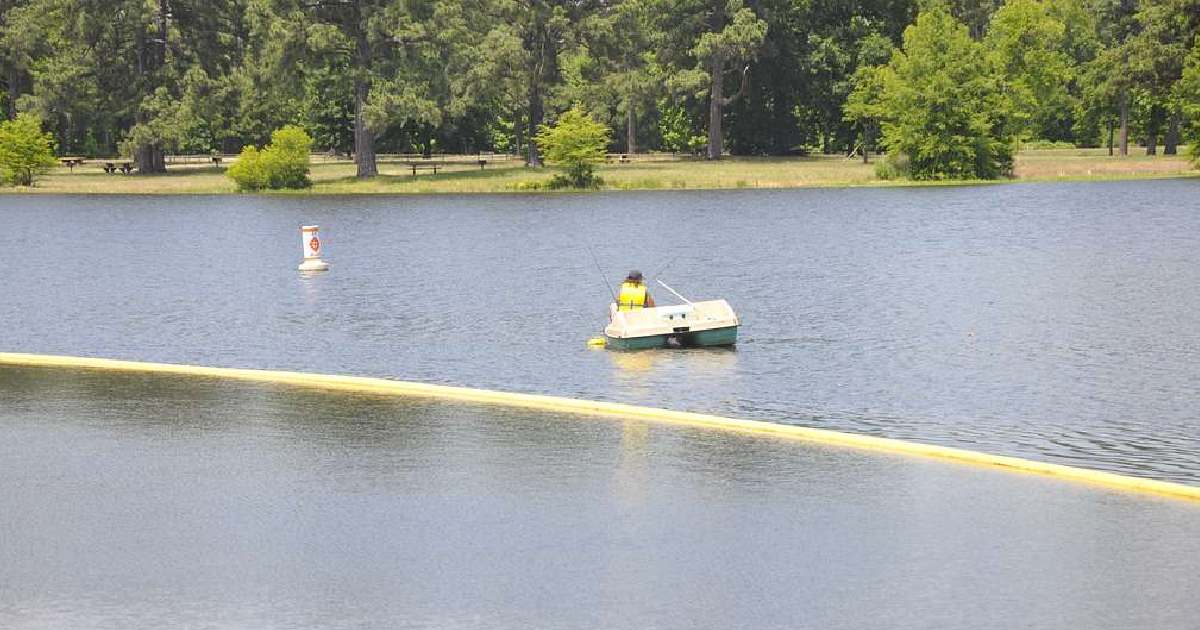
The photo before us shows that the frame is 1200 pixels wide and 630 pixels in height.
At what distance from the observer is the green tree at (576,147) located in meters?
86.7

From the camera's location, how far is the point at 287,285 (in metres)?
45.8

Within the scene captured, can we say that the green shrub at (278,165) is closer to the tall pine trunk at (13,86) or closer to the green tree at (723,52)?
the green tree at (723,52)

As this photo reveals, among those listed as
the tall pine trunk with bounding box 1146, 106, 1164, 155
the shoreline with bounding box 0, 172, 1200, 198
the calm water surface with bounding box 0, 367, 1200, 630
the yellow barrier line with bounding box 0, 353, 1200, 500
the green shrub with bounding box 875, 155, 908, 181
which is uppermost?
the tall pine trunk with bounding box 1146, 106, 1164, 155

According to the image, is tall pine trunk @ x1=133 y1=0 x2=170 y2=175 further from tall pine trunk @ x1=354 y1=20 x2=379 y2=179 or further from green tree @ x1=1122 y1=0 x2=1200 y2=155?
green tree @ x1=1122 y1=0 x2=1200 y2=155

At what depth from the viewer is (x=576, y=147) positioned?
8819 cm

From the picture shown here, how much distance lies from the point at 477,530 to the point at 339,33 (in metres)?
84.3

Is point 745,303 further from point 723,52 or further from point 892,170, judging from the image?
point 723,52

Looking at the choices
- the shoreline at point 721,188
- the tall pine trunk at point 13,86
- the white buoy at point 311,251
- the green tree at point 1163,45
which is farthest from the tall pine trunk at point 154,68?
the green tree at point 1163,45

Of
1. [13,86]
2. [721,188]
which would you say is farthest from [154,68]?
[721,188]

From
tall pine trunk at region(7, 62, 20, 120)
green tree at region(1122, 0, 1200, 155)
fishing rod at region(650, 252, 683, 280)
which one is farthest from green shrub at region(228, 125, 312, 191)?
green tree at region(1122, 0, 1200, 155)

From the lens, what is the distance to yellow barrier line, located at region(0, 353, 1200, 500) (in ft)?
50.3

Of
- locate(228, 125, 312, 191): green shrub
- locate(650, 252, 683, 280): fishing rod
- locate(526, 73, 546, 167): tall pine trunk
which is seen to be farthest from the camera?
locate(526, 73, 546, 167): tall pine trunk

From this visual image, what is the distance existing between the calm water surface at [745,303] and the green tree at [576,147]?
8.77 meters

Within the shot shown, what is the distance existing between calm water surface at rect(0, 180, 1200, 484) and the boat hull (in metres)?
0.30
